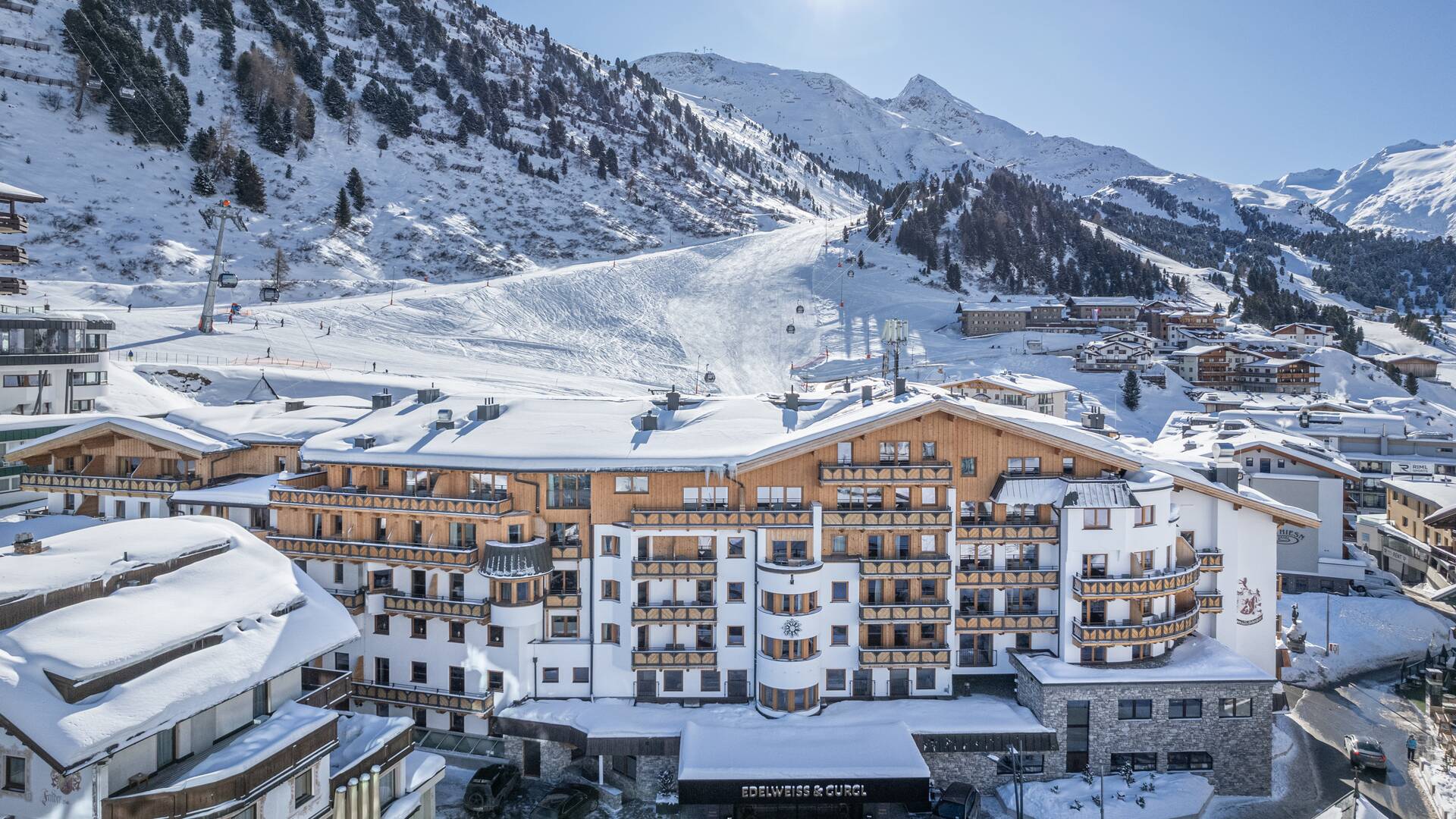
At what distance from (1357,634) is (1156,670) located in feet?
77.9

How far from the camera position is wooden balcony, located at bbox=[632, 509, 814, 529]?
28359 millimetres

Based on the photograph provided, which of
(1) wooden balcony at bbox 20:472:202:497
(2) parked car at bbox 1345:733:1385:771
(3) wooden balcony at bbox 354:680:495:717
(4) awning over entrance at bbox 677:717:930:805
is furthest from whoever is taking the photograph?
(1) wooden balcony at bbox 20:472:202:497

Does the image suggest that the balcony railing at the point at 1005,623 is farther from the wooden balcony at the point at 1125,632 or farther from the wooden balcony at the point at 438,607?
the wooden balcony at the point at 438,607

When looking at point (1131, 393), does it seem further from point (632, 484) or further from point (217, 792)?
point (217, 792)

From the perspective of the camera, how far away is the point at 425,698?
28641mm

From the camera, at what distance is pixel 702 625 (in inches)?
1151

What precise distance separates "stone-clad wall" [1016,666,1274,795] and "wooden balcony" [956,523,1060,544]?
194 inches

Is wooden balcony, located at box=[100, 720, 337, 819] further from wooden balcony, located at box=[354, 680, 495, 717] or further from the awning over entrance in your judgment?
the awning over entrance

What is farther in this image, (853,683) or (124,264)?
(124,264)

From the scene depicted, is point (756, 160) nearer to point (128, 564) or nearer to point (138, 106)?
point (138, 106)

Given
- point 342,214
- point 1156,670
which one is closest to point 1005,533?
point 1156,670

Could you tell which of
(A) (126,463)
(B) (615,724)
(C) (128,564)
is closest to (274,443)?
(A) (126,463)

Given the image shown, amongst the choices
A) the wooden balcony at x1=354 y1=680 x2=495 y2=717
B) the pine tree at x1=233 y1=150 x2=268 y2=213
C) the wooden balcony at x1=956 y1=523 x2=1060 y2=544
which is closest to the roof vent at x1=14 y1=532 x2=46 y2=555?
the wooden balcony at x1=354 y1=680 x2=495 y2=717

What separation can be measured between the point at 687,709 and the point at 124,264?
Result: 3275 inches
